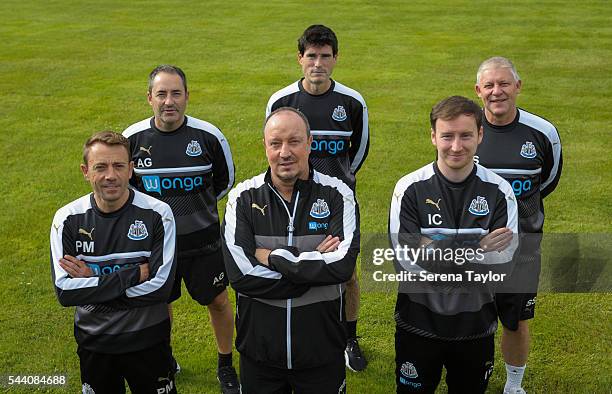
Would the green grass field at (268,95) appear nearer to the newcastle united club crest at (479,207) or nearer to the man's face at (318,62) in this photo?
the newcastle united club crest at (479,207)

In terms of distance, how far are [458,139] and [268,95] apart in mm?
10310

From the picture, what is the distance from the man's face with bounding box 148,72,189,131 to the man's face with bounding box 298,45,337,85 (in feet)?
3.73

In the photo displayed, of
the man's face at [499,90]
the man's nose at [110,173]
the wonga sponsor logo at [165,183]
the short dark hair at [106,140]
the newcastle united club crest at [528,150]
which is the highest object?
the man's face at [499,90]

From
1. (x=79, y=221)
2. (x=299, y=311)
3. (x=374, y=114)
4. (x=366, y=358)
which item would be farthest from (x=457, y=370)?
(x=374, y=114)

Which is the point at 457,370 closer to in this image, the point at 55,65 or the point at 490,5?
the point at 55,65

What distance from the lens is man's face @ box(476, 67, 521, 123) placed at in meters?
4.75

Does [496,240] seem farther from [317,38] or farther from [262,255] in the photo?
[317,38]

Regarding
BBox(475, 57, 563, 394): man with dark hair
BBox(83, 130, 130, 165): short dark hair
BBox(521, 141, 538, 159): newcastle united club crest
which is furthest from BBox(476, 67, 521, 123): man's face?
BBox(83, 130, 130, 165): short dark hair

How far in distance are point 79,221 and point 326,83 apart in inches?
98.0

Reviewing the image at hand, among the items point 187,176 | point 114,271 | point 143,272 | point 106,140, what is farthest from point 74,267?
point 187,176

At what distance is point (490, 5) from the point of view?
989 inches

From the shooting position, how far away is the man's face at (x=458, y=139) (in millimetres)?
4059

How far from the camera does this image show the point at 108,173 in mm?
4133

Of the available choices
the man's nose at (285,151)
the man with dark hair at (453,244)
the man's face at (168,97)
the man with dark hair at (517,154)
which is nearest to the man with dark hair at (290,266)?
the man's nose at (285,151)
